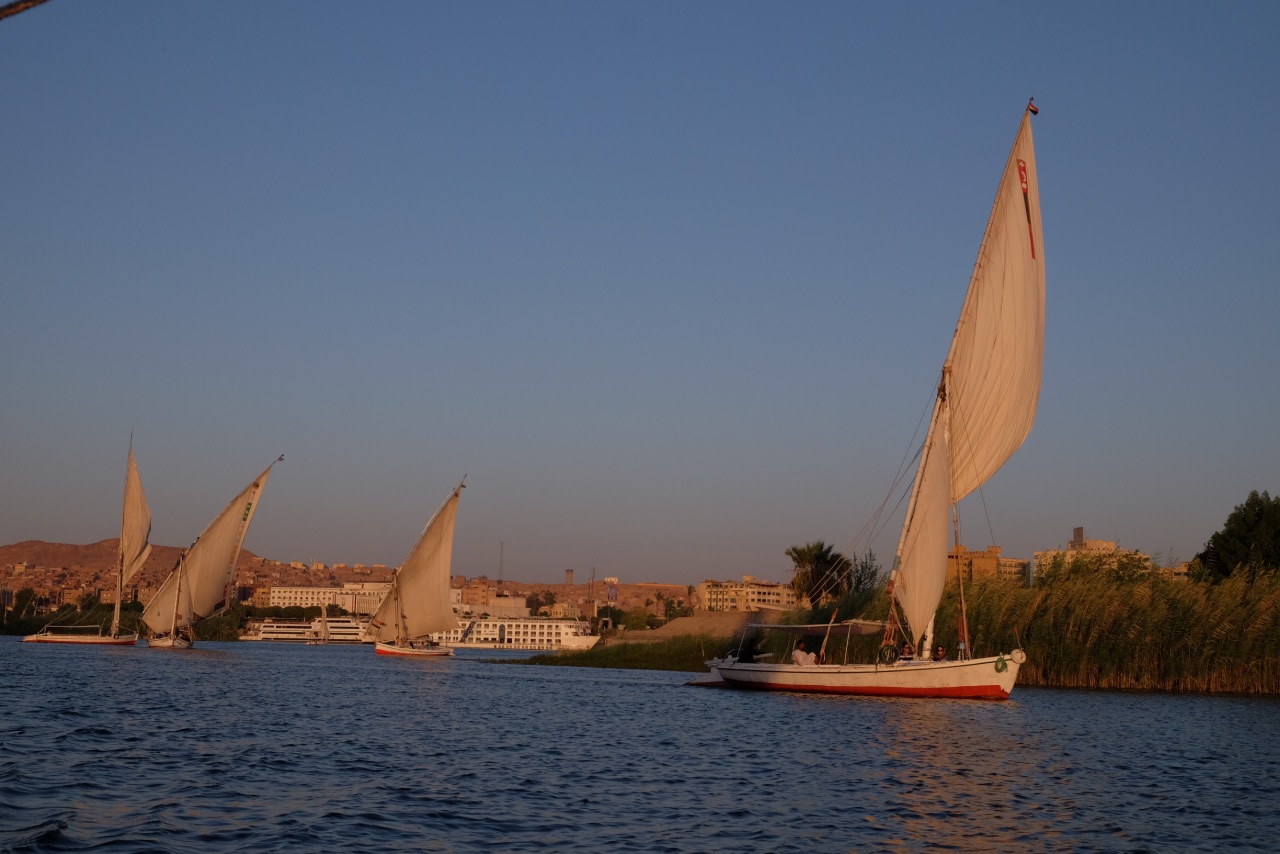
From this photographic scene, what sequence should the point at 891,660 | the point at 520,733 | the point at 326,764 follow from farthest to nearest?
1. the point at 891,660
2. the point at 520,733
3. the point at 326,764

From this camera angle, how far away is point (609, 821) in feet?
50.3

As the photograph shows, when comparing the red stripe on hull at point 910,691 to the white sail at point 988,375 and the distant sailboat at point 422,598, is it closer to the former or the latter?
the white sail at point 988,375

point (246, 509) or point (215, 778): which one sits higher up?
point (246, 509)

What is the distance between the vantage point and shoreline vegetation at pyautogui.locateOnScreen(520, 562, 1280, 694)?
42.3 metres

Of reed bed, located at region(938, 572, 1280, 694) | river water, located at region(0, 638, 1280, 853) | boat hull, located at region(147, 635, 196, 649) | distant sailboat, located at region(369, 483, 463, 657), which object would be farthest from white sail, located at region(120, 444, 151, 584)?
reed bed, located at region(938, 572, 1280, 694)

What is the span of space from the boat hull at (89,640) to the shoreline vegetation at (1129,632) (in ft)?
227

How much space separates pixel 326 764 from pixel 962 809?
34.3 ft

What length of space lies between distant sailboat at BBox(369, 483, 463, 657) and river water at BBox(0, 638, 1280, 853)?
41.3m

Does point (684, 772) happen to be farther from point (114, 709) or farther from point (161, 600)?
point (161, 600)

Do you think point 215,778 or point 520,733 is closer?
point 215,778

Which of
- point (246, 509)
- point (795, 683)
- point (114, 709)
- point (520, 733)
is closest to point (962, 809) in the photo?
point (520, 733)

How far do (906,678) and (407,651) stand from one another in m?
55.1

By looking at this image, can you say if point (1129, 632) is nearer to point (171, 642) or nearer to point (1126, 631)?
point (1126, 631)

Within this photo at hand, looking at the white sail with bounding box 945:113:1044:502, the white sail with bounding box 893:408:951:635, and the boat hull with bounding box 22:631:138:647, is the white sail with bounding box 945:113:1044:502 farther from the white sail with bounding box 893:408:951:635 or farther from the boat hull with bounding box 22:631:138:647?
the boat hull with bounding box 22:631:138:647
